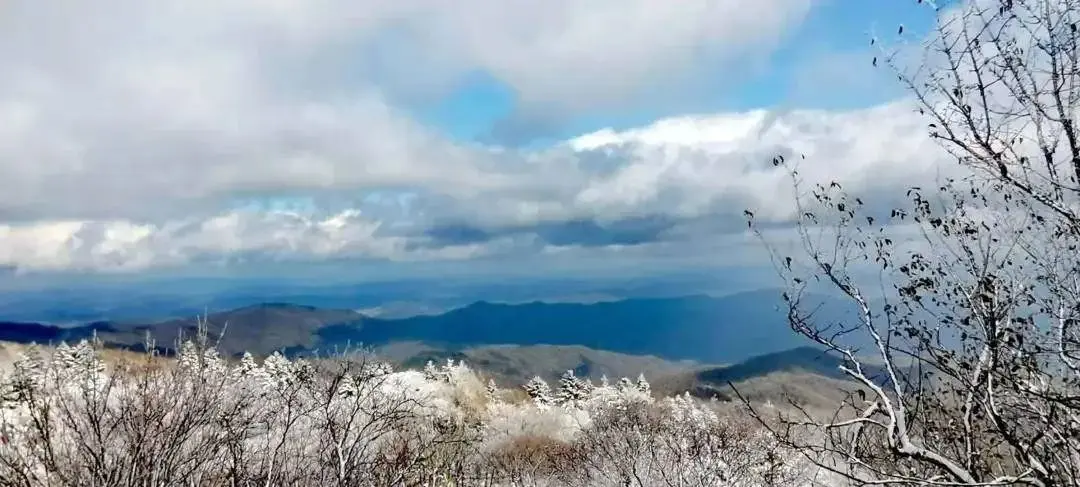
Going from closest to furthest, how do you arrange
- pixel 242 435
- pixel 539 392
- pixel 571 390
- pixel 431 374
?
pixel 242 435
pixel 431 374
pixel 571 390
pixel 539 392

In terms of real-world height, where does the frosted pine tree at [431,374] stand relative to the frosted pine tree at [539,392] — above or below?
above

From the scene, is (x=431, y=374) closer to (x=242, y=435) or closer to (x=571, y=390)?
(x=571, y=390)

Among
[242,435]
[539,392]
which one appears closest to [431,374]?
[539,392]

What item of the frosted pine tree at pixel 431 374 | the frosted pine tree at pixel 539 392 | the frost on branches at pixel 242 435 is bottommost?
the frosted pine tree at pixel 539 392

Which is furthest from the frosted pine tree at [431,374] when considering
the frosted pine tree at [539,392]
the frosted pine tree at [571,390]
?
the frosted pine tree at [571,390]

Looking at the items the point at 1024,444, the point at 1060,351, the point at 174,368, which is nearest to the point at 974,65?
the point at 1060,351

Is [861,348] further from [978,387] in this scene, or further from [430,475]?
[430,475]

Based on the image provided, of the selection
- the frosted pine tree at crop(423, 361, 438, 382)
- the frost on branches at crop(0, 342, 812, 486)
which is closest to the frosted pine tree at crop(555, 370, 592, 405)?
the frosted pine tree at crop(423, 361, 438, 382)

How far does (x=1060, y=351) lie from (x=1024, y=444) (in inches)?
45.2

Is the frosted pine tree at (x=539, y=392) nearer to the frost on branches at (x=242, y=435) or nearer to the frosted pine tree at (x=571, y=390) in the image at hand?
the frosted pine tree at (x=571, y=390)

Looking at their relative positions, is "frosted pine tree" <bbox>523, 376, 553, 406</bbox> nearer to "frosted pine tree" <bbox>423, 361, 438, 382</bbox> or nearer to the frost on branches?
"frosted pine tree" <bbox>423, 361, 438, 382</bbox>

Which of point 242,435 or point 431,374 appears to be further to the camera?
point 431,374

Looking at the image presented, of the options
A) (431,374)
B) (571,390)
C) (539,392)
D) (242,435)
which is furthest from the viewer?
(539,392)

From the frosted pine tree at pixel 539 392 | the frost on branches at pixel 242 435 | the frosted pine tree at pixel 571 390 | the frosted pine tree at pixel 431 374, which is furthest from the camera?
the frosted pine tree at pixel 431 374
